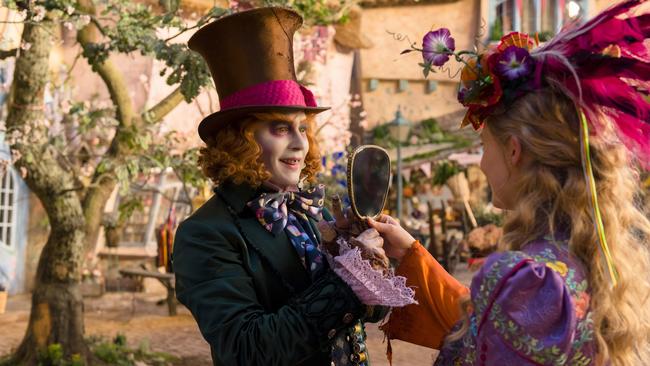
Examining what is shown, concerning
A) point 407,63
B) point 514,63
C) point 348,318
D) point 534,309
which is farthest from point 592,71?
point 407,63

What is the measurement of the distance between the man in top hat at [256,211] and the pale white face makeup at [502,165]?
0.36 m

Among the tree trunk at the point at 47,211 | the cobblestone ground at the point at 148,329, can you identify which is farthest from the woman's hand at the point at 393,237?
the cobblestone ground at the point at 148,329

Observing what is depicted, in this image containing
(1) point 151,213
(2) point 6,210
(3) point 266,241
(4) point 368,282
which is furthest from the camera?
(1) point 151,213

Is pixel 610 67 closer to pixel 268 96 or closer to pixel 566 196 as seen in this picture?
pixel 566 196

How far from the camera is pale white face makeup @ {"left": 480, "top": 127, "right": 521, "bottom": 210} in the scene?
1779 millimetres

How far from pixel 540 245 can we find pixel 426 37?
56 centimetres

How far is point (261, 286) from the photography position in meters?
2.15

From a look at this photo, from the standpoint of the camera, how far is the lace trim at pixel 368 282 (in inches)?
77.5

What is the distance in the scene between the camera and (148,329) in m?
8.56

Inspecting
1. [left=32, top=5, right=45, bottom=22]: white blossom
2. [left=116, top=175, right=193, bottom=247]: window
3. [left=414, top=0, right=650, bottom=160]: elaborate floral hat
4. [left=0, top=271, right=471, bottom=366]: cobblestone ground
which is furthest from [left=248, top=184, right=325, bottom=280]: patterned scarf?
[left=116, top=175, right=193, bottom=247]: window

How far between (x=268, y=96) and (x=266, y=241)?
15.4 inches

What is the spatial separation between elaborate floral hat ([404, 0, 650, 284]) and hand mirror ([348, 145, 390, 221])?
1.03 ft

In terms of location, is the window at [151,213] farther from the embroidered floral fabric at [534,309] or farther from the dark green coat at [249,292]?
the embroidered floral fabric at [534,309]

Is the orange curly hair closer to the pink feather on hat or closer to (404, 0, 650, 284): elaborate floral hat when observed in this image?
(404, 0, 650, 284): elaborate floral hat
